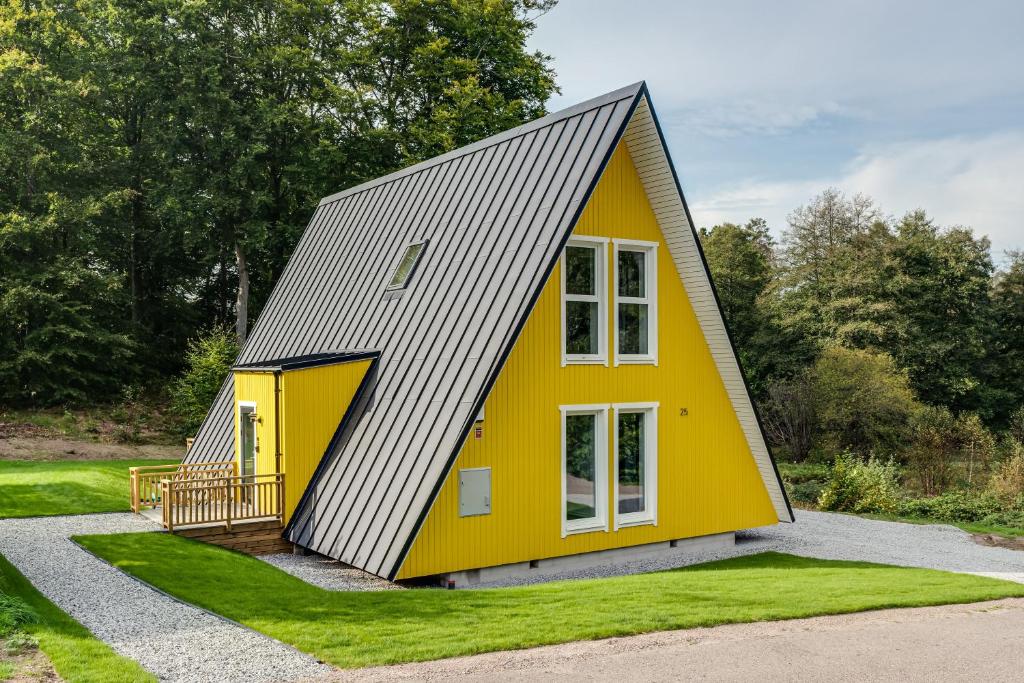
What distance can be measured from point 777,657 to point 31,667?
612 centimetres

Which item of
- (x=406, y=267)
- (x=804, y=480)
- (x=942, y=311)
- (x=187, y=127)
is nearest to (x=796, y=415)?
(x=804, y=480)

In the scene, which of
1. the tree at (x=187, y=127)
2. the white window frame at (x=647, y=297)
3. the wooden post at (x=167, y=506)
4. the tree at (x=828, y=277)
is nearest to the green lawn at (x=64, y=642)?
the wooden post at (x=167, y=506)

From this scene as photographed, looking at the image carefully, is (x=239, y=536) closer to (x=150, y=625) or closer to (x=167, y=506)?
(x=167, y=506)

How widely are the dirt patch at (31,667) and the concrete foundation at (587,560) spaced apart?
507 centimetres

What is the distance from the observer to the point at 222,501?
12711 mm

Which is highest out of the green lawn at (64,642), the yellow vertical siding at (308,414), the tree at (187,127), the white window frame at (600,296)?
the tree at (187,127)

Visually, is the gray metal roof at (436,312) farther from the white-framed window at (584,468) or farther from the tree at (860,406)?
the tree at (860,406)

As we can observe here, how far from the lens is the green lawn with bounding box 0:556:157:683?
252 inches

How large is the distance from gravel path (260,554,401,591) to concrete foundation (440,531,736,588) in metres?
0.97

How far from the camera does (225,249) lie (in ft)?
113

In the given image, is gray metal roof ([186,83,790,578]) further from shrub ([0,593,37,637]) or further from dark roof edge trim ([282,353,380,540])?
shrub ([0,593,37,637])

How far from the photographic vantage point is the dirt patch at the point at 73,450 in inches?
969

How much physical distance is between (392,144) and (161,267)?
39.3 feet

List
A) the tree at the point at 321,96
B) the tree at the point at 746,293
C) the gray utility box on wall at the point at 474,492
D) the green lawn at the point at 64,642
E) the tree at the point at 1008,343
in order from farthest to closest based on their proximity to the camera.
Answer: the tree at the point at 746,293
the tree at the point at 1008,343
the tree at the point at 321,96
the gray utility box on wall at the point at 474,492
the green lawn at the point at 64,642
